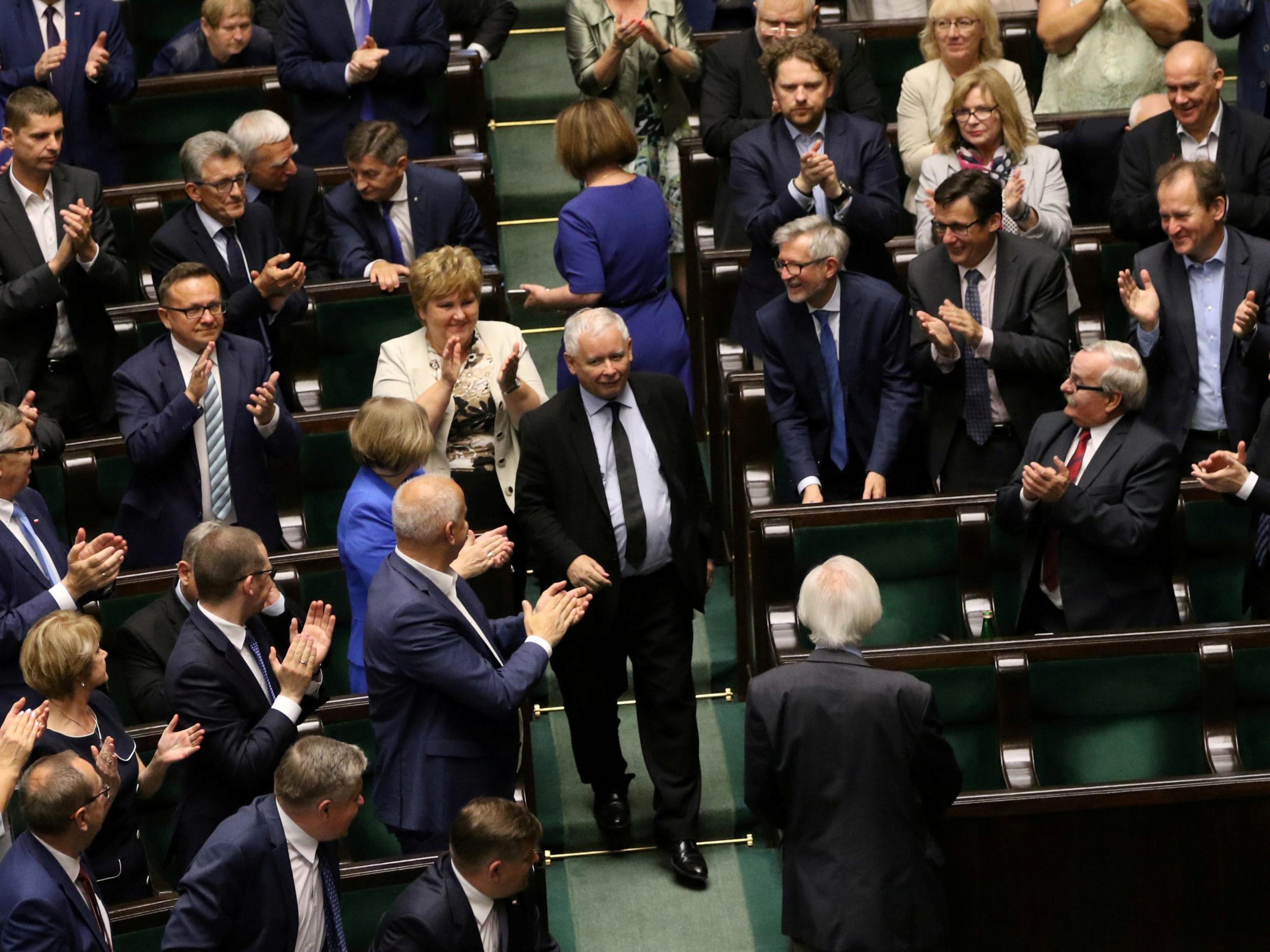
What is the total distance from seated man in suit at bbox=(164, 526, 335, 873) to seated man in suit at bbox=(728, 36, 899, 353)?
1753mm

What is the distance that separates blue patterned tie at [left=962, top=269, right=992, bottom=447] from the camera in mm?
4082

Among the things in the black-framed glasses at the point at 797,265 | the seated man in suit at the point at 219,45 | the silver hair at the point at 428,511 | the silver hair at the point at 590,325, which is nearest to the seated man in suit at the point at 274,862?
the silver hair at the point at 428,511

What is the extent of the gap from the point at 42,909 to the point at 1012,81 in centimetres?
329

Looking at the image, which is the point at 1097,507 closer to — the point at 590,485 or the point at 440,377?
the point at 590,485

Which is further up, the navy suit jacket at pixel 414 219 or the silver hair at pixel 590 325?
the navy suit jacket at pixel 414 219

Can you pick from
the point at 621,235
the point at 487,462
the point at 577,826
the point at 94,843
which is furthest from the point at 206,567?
the point at 621,235

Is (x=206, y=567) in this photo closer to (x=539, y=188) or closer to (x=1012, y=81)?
(x=1012, y=81)

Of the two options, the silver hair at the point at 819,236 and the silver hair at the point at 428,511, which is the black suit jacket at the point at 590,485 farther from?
the silver hair at the point at 428,511

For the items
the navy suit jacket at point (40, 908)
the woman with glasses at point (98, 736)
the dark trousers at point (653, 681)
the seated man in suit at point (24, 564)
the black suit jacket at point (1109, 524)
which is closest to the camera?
the navy suit jacket at point (40, 908)

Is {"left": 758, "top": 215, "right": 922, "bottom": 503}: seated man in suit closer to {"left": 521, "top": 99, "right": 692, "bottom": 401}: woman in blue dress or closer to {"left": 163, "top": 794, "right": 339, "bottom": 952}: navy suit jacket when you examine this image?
{"left": 521, "top": 99, "right": 692, "bottom": 401}: woman in blue dress

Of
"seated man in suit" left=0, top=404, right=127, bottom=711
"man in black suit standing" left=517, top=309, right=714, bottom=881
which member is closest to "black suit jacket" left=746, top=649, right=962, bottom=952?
"man in black suit standing" left=517, top=309, right=714, bottom=881

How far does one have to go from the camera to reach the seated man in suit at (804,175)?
438cm

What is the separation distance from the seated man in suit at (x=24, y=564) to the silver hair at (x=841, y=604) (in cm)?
134

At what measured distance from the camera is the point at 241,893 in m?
2.78
